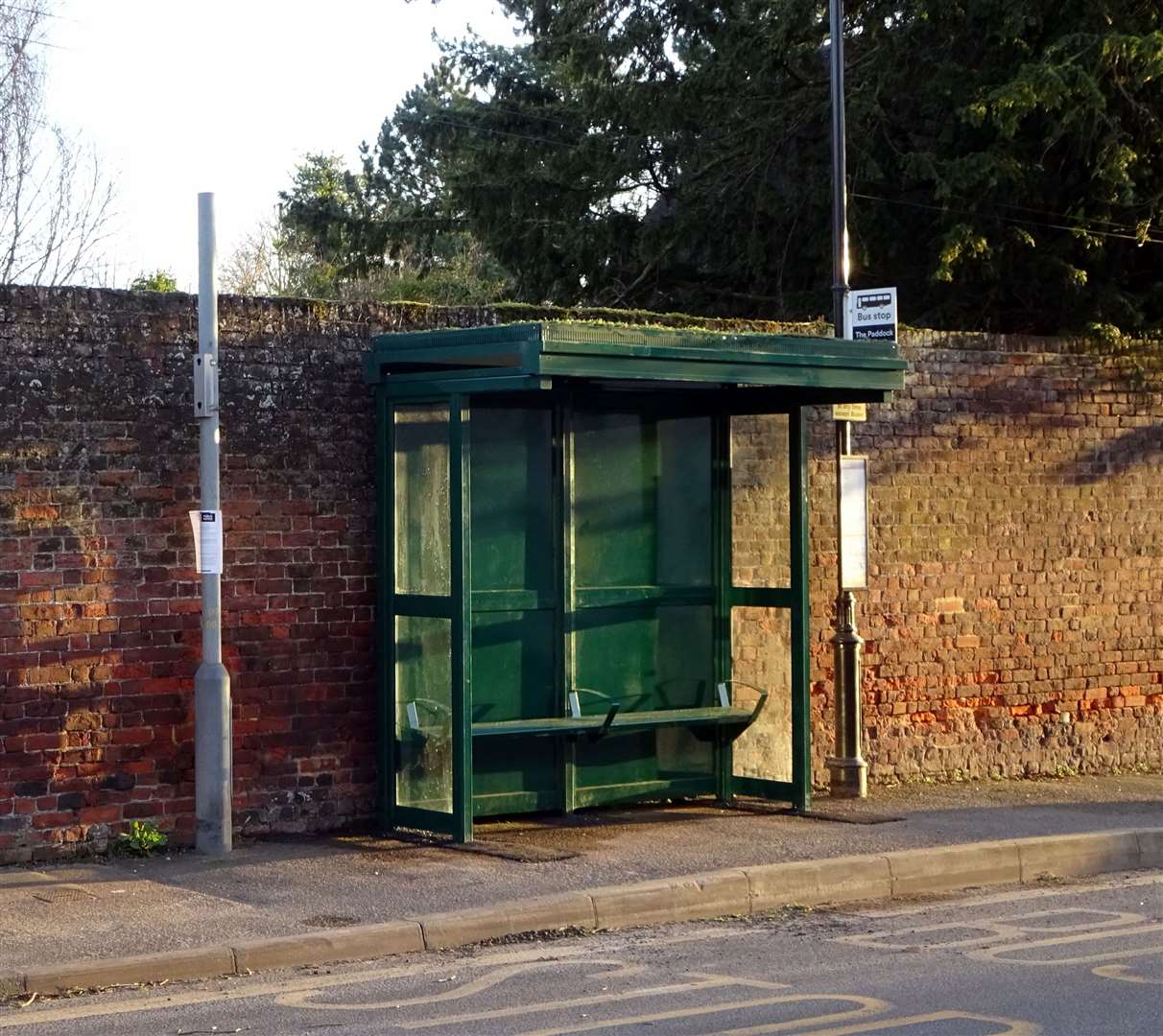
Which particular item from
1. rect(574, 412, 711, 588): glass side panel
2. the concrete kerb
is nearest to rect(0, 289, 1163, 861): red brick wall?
rect(574, 412, 711, 588): glass side panel

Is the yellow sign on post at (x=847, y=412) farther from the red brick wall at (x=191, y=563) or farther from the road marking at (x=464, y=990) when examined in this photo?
the road marking at (x=464, y=990)

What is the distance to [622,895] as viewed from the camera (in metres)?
9.20

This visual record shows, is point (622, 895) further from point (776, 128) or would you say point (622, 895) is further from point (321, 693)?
point (776, 128)

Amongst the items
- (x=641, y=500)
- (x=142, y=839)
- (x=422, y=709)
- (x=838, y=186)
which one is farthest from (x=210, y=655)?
(x=838, y=186)

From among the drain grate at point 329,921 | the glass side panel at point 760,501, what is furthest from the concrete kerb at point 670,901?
the glass side panel at point 760,501

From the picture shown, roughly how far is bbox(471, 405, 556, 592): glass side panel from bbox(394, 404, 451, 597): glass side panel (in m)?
0.30

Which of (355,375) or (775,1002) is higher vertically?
(355,375)

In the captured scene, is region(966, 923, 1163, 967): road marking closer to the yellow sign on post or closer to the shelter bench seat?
the shelter bench seat

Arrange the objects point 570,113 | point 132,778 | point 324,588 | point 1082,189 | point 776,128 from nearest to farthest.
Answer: point 132,778, point 324,588, point 1082,189, point 776,128, point 570,113

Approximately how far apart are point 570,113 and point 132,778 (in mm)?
15255

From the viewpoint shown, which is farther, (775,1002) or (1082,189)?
(1082,189)

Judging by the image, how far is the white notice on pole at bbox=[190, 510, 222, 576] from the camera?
1006 cm

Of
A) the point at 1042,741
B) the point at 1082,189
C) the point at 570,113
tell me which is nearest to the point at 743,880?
the point at 1042,741

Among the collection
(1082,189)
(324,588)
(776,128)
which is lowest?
(324,588)
